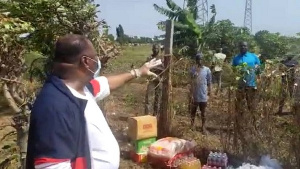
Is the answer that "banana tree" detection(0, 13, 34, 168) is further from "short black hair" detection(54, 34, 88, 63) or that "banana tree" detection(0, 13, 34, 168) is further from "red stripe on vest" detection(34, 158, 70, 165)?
"red stripe on vest" detection(34, 158, 70, 165)

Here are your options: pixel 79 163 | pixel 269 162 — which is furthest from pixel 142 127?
pixel 79 163

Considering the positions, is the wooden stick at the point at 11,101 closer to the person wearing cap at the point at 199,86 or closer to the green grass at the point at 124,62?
the person wearing cap at the point at 199,86

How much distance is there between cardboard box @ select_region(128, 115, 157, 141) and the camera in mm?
6234

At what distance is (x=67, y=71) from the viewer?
1.96 m

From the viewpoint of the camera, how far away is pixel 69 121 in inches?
73.0

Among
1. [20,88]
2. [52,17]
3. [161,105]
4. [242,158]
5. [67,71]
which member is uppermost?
[52,17]

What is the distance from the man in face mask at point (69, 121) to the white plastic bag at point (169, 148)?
3673mm

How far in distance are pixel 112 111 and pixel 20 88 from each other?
17.9ft

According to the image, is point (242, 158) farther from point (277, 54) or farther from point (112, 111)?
point (277, 54)

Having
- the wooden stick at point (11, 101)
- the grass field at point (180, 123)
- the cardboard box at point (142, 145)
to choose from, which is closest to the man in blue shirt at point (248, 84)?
the grass field at point (180, 123)

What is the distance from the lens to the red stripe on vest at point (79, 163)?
1.91m

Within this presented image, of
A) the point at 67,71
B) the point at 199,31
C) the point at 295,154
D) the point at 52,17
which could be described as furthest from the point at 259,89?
the point at 199,31

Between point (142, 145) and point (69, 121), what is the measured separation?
180 inches

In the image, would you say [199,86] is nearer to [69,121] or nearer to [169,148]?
[169,148]
